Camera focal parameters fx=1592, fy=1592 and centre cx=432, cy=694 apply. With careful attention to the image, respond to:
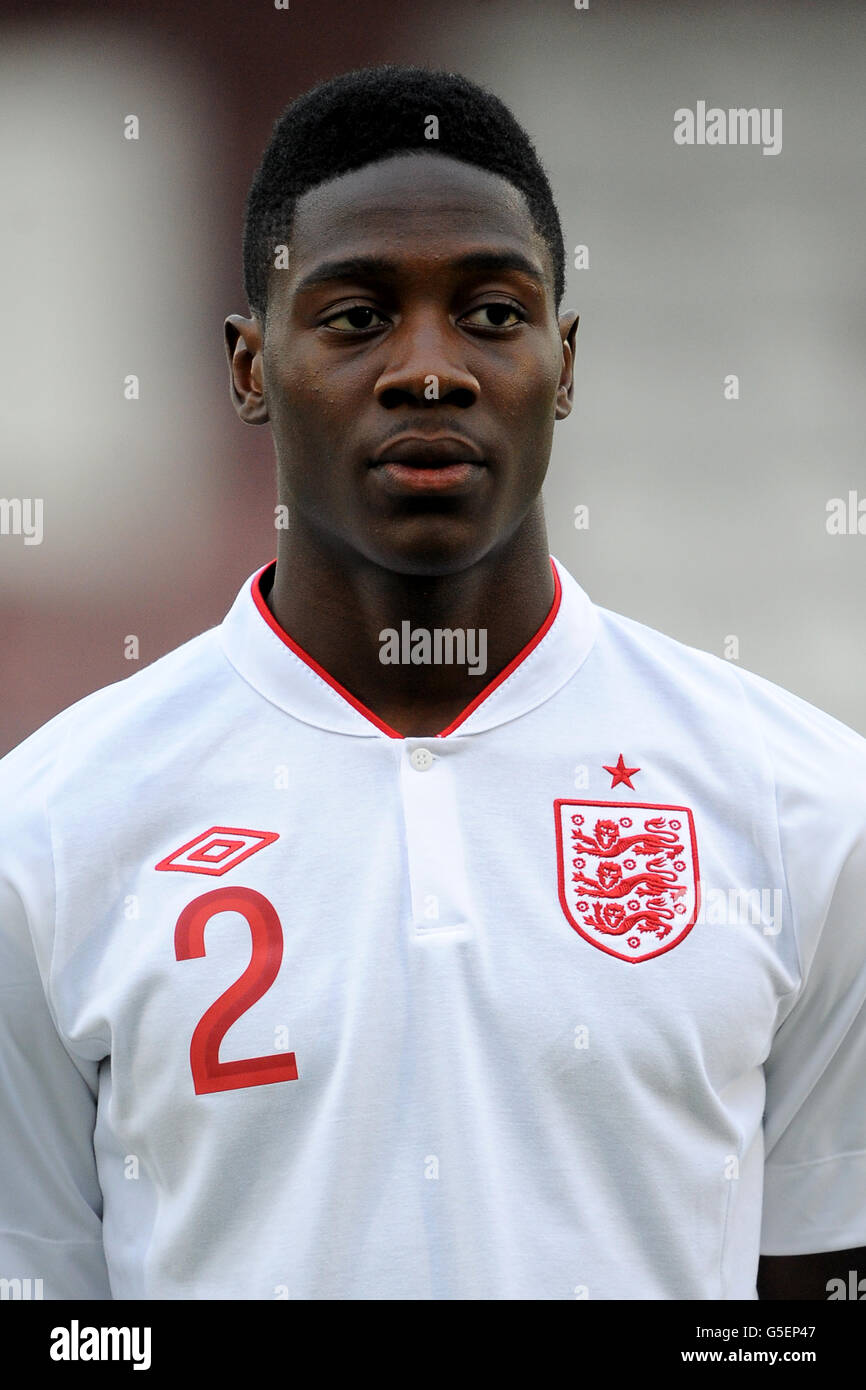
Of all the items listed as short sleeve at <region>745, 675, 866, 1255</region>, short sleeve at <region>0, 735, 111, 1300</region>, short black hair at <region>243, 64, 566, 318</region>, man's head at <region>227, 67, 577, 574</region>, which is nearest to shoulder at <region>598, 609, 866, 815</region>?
short sleeve at <region>745, 675, 866, 1255</region>

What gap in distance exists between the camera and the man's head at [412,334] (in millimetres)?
989

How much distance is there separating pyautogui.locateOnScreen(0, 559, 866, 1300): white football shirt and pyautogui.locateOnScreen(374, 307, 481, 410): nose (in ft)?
0.62

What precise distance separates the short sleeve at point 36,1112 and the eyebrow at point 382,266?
0.39m

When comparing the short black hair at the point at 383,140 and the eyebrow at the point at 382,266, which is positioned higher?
the short black hair at the point at 383,140

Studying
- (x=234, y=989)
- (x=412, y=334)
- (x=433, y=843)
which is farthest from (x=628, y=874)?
(x=412, y=334)

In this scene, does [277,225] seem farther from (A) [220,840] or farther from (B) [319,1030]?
(B) [319,1030]

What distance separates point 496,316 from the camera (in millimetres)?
1021

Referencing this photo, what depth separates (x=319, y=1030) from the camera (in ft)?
3.10

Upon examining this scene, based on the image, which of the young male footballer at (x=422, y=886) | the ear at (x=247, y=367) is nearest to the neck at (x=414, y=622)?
the young male footballer at (x=422, y=886)

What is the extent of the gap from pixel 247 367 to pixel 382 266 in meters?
0.19

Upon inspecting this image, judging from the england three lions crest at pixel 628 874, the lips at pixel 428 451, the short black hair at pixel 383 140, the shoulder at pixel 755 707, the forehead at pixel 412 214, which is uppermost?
the short black hair at pixel 383 140

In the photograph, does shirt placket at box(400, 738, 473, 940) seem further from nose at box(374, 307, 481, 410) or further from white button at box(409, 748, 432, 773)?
nose at box(374, 307, 481, 410)

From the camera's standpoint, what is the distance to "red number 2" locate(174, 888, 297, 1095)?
3.11ft

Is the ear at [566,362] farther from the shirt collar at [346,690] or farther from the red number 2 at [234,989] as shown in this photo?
the red number 2 at [234,989]
